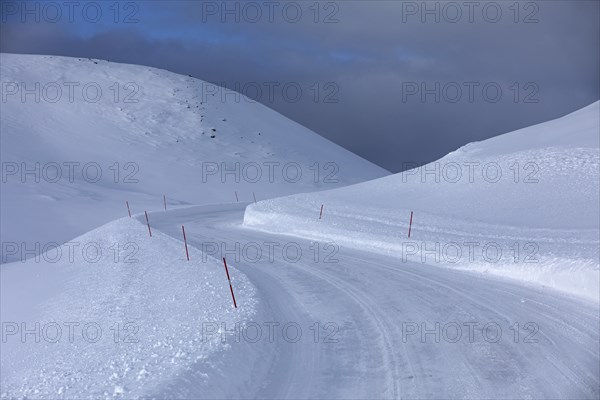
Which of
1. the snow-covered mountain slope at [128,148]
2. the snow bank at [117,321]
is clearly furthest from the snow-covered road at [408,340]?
the snow-covered mountain slope at [128,148]

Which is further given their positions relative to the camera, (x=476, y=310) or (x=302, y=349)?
(x=476, y=310)

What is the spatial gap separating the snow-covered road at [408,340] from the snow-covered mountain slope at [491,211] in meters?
1.81

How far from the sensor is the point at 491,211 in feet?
82.0

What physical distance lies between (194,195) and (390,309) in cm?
5319

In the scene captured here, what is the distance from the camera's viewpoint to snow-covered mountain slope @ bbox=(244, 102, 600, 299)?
16.3 metres

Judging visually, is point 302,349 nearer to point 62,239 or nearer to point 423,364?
point 423,364

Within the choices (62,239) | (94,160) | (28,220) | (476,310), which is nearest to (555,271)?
(476,310)

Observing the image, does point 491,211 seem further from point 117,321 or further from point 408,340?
point 117,321

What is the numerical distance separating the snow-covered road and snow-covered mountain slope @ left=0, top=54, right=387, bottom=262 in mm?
28680

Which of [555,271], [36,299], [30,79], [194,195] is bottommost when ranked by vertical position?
[36,299]

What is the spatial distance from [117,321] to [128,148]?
69.7 m

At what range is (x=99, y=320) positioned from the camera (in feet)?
41.5

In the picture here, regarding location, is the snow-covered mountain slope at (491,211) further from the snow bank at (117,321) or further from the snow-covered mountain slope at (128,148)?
the snow-covered mountain slope at (128,148)

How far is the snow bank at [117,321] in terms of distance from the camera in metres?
8.43
